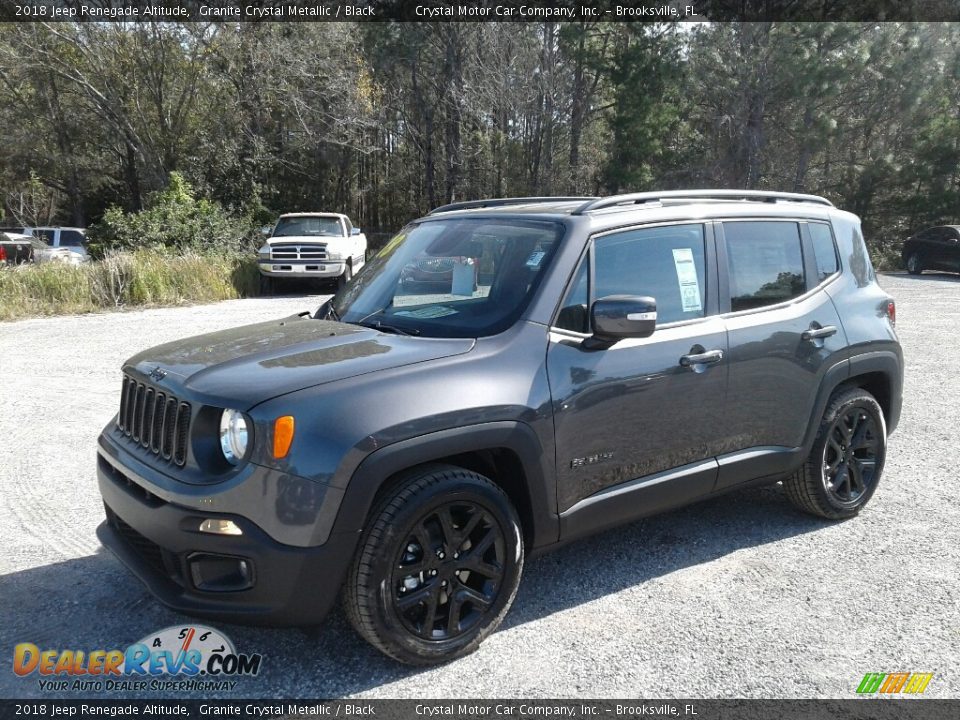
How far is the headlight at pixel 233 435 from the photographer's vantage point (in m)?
2.79

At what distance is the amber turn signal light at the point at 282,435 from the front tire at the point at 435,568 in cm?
42

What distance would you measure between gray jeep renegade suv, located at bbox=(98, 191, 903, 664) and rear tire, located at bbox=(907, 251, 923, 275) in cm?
2254

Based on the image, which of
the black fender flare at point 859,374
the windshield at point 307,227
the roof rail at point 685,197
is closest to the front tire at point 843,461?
the black fender flare at point 859,374

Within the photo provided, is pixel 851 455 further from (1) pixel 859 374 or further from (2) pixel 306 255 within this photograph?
(2) pixel 306 255

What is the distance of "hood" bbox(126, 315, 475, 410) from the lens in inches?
114

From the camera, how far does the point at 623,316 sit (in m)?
3.26

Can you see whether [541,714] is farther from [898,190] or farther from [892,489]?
[898,190]

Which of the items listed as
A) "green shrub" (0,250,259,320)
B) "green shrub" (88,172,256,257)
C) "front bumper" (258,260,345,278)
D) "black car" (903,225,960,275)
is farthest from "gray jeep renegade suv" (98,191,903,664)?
"black car" (903,225,960,275)

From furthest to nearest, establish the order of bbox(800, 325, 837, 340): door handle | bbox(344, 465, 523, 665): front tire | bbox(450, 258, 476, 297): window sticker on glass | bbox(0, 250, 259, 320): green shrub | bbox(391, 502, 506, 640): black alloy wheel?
bbox(0, 250, 259, 320): green shrub < bbox(800, 325, 837, 340): door handle < bbox(450, 258, 476, 297): window sticker on glass < bbox(391, 502, 506, 640): black alloy wheel < bbox(344, 465, 523, 665): front tire

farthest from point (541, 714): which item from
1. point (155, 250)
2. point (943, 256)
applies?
point (943, 256)

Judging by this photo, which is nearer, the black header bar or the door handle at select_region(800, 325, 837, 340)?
the door handle at select_region(800, 325, 837, 340)

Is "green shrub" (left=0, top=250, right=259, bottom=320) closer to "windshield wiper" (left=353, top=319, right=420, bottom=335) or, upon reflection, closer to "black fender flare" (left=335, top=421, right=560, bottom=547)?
"windshield wiper" (left=353, top=319, right=420, bottom=335)

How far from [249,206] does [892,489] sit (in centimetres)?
2428

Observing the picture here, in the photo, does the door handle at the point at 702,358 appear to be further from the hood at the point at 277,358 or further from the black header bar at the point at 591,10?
the black header bar at the point at 591,10
